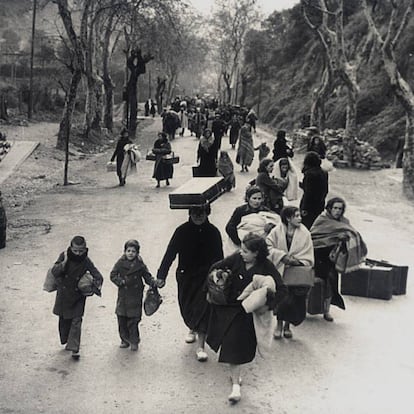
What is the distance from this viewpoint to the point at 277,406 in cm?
579

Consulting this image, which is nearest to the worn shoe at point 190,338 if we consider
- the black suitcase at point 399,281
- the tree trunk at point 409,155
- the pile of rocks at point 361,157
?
the black suitcase at point 399,281

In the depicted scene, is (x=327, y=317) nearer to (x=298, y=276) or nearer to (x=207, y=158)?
(x=298, y=276)

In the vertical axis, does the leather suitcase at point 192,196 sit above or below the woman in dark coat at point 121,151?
above

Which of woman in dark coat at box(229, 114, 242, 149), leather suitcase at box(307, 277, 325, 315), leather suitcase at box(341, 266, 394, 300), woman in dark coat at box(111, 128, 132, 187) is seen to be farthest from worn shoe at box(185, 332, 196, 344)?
woman in dark coat at box(229, 114, 242, 149)

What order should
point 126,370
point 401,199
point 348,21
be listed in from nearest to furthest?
point 126,370, point 401,199, point 348,21

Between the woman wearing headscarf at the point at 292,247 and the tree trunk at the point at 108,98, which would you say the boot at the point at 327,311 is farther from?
the tree trunk at the point at 108,98

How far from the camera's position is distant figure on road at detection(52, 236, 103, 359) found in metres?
6.54

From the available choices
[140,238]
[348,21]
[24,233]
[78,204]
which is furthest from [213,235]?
[348,21]

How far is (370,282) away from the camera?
8703 mm

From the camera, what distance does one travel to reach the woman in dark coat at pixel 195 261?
6633 millimetres

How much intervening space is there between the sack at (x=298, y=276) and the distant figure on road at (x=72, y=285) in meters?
1.80

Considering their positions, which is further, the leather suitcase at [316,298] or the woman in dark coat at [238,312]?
the leather suitcase at [316,298]

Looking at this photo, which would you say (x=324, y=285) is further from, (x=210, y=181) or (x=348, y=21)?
(x=348, y=21)

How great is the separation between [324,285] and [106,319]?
93.2 inches
